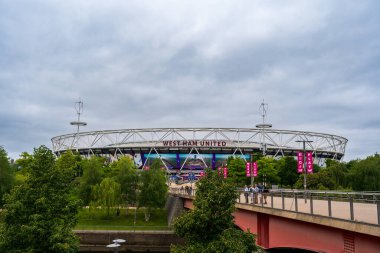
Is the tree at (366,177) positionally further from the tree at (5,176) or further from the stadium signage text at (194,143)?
the stadium signage text at (194,143)

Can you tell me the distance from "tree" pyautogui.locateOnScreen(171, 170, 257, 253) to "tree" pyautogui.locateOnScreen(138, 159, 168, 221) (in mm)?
34418

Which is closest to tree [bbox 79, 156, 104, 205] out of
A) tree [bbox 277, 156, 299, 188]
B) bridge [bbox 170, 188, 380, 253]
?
tree [bbox 277, 156, 299, 188]

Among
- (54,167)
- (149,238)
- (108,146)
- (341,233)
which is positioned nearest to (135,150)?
(108,146)

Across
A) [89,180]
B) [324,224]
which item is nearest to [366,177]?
[89,180]

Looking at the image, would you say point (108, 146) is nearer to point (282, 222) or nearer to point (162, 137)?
point (162, 137)

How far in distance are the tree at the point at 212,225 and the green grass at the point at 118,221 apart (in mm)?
31366

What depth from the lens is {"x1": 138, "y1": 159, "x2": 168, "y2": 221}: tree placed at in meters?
49.8

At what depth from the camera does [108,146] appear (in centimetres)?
12500

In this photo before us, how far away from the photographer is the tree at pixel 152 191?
49.8 m

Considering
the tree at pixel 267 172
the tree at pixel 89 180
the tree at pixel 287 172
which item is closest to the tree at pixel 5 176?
the tree at pixel 89 180

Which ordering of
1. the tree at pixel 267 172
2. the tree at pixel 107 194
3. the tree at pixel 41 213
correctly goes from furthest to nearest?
the tree at pixel 267 172
the tree at pixel 107 194
the tree at pixel 41 213

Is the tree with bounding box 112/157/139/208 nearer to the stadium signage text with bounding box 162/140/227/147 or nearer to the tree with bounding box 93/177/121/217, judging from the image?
the tree with bounding box 93/177/121/217

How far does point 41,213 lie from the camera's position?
1833 cm

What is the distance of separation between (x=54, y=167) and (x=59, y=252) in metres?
4.74
